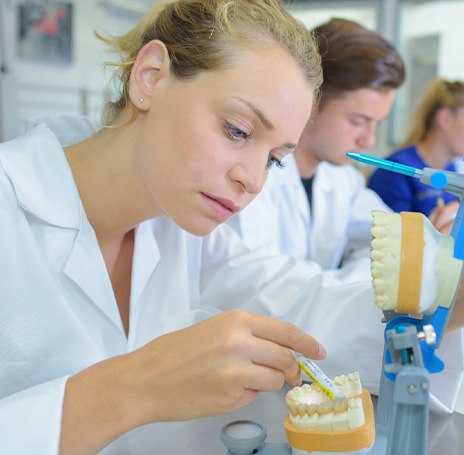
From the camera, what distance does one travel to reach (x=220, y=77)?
74 centimetres

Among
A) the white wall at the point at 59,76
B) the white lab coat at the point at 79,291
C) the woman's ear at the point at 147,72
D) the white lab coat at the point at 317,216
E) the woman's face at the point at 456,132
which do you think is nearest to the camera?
the white lab coat at the point at 79,291

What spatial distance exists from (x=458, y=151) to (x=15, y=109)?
1.85m

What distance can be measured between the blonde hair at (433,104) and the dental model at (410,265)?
2122 millimetres

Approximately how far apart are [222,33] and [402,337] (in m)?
0.50

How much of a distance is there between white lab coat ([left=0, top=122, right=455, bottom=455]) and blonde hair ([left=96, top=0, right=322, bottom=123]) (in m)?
0.19

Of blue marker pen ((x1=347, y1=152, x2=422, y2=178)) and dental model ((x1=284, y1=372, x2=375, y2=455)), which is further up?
blue marker pen ((x1=347, y1=152, x2=422, y2=178))

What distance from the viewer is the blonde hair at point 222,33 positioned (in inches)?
30.0

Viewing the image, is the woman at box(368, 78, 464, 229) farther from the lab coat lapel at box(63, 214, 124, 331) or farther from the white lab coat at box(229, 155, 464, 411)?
the lab coat lapel at box(63, 214, 124, 331)

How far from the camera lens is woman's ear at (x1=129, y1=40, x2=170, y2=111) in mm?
811

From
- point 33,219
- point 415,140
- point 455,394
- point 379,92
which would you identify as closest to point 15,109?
point 379,92

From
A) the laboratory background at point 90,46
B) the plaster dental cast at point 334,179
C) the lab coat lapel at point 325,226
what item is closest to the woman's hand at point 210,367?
the plaster dental cast at point 334,179

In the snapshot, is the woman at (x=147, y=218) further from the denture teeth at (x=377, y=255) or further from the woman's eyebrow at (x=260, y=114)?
the denture teeth at (x=377, y=255)

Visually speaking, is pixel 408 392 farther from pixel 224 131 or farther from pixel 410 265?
pixel 224 131

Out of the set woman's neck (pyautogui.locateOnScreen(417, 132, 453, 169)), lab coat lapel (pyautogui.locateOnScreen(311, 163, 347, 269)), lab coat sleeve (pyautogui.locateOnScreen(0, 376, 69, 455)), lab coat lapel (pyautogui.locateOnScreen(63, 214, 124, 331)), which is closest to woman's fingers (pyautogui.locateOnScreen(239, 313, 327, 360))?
lab coat sleeve (pyautogui.locateOnScreen(0, 376, 69, 455))
